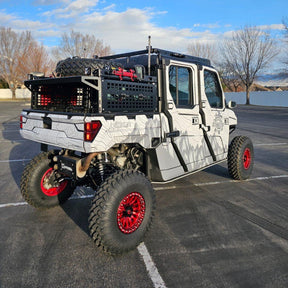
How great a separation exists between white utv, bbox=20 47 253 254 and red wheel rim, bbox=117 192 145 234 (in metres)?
0.01

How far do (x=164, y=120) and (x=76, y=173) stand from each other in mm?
1394

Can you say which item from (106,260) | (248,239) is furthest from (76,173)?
(248,239)

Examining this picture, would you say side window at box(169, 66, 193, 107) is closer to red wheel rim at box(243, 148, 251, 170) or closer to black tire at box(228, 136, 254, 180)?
black tire at box(228, 136, 254, 180)

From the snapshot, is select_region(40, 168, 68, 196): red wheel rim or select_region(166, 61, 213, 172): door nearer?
select_region(166, 61, 213, 172): door

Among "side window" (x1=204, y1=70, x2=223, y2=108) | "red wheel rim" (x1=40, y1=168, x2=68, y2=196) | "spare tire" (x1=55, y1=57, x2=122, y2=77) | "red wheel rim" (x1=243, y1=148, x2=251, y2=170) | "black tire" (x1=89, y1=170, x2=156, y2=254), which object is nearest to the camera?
"black tire" (x1=89, y1=170, x2=156, y2=254)

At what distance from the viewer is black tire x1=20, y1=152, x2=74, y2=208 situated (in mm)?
4016

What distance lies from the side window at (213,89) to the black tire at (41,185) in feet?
9.22

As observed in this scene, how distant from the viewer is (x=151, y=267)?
2846 mm

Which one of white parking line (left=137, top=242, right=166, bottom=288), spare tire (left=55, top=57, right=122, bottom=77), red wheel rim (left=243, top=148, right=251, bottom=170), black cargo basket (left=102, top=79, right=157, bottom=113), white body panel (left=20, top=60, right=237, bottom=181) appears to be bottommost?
white parking line (left=137, top=242, right=166, bottom=288)

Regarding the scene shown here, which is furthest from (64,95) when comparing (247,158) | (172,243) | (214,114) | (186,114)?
(247,158)

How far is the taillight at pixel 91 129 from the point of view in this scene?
119 inches

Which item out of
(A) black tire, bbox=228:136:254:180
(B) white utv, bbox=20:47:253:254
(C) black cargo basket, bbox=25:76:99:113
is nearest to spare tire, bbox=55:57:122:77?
(B) white utv, bbox=20:47:253:254

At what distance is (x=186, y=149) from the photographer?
14.3ft

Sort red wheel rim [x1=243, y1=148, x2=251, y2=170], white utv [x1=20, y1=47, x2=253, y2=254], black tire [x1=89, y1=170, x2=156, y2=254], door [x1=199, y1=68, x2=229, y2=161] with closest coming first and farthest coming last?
black tire [x1=89, y1=170, x2=156, y2=254], white utv [x1=20, y1=47, x2=253, y2=254], door [x1=199, y1=68, x2=229, y2=161], red wheel rim [x1=243, y1=148, x2=251, y2=170]
